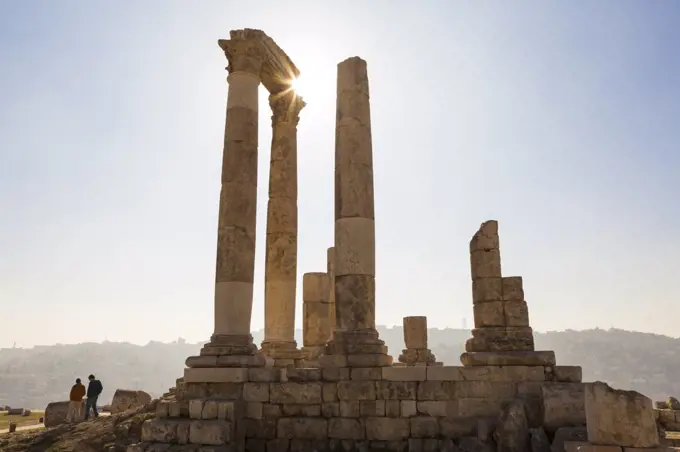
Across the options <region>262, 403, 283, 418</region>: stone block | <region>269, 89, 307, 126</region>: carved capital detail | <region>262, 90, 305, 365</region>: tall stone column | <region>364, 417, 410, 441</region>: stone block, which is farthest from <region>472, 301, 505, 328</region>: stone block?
<region>269, 89, 307, 126</region>: carved capital detail

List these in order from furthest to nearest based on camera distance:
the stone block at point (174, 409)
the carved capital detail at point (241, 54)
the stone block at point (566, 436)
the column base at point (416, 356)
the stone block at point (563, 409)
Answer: the column base at point (416, 356)
the carved capital detail at point (241, 54)
the stone block at point (174, 409)
the stone block at point (563, 409)
the stone block at point (566, 436)

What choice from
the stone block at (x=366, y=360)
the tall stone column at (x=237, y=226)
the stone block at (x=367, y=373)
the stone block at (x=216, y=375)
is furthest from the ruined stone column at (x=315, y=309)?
the stone block at (x=367, y=373)

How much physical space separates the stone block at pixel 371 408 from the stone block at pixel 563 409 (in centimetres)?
340

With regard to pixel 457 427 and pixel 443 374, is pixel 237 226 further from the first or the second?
pixel 457 427

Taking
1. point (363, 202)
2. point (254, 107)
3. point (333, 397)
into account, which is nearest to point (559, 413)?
point (333, 397)

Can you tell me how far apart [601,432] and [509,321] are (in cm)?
470

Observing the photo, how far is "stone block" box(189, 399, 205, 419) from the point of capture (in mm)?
11977

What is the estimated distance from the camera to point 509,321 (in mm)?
13055

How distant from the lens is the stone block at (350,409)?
11883 millimetres

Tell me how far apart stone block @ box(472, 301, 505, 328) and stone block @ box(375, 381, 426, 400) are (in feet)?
8.80

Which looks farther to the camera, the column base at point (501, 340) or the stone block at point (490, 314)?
the stone block at point (490, 314)

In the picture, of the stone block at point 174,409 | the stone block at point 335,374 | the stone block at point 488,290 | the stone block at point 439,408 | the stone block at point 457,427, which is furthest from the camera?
the stone block at point 488,290

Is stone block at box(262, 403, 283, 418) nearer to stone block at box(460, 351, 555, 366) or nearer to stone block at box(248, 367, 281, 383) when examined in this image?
stone block at box(248, 367, 281, 383)

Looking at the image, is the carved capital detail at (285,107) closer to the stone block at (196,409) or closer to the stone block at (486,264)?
the stone block at (486,264)
